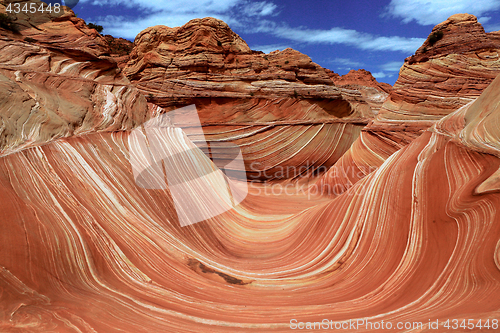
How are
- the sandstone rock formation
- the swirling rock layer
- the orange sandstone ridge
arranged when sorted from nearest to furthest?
the orange sandstone ridge, the swirling rock layer, the sandstone rock formation

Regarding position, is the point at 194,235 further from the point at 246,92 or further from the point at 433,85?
the point at 433,85

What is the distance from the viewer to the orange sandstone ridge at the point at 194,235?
2.48 metres

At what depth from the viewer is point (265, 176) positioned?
10.8 m

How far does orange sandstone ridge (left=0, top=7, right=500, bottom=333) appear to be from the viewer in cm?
248

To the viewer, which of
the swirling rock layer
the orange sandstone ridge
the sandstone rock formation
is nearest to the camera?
the orange sandstone ridge

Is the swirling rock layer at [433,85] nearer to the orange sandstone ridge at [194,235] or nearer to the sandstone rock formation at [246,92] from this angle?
the sandstone rock formation at [246,92]

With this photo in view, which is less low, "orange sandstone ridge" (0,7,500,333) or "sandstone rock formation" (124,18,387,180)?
"sandstone rock formation" (124,18,387,180)

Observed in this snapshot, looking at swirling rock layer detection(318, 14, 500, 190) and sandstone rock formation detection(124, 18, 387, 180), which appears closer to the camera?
swirling rock layer detection(318, 14, 500, 190)

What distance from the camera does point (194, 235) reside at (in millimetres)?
4801

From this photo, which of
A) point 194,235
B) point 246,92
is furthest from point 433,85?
point 194,235

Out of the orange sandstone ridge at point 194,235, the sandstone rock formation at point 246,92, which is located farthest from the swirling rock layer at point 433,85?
the orange sandstone ridge at point 194,235

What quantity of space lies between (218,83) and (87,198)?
8104mm

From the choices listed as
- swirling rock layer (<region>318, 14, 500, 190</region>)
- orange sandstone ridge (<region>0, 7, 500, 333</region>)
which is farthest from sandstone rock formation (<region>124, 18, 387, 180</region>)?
orange sandstone ridge (<region>0, 7, 500, 333</region>)

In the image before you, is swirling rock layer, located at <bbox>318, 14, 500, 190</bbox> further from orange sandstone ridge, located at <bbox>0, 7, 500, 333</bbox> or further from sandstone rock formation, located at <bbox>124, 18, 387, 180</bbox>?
orange sandstone ridge, located at <bbox>0, 7, 500, 333</bbox>
